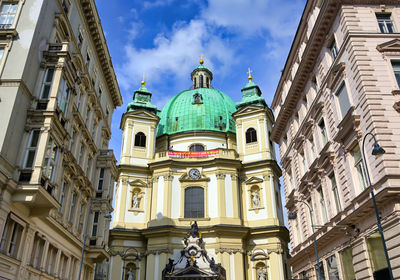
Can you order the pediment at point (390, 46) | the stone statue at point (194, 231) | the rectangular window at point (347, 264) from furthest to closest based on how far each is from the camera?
the stone statue at point (194, 231) < the pediment at point (390, 46) < the rectangular window at point (347, 264)

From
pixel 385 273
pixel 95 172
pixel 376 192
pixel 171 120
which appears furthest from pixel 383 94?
pixel 171 120

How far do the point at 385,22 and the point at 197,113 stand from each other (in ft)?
126

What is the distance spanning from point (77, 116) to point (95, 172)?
262 inches

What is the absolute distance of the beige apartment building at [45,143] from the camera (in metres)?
16.2

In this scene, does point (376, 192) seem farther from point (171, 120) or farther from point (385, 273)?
point (171, 120)

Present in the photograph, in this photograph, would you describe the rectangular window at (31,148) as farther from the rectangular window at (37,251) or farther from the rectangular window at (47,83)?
the rectangular window at (37,251)

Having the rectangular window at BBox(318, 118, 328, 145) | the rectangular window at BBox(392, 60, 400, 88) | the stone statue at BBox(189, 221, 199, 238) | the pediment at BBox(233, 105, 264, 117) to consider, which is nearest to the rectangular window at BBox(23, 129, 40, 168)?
the rectangular window at BBox(318, 118, 328, 145)

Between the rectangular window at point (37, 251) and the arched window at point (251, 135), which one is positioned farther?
the arched window at point (251, 135)

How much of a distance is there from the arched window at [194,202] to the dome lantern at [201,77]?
95.8 feet

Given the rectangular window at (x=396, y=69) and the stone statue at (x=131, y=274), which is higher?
the rectangular window at (x=396, y=69)

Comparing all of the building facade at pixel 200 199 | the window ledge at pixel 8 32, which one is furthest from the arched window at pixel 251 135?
the window ledge at pixel 8 32

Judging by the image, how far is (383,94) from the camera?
1766 centimetres

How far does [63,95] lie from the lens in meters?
20.5

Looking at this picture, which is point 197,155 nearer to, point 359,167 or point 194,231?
point 194,231
